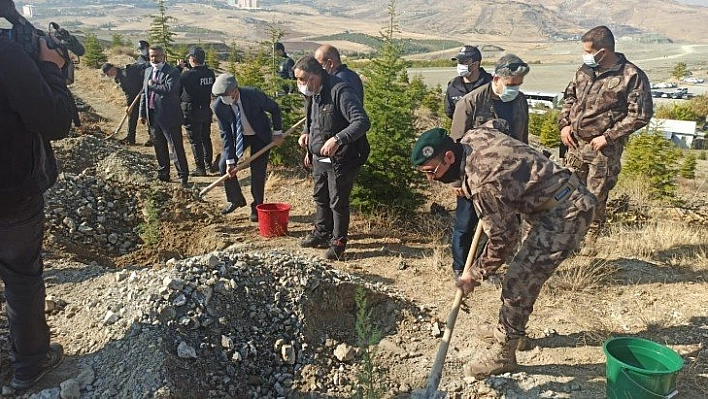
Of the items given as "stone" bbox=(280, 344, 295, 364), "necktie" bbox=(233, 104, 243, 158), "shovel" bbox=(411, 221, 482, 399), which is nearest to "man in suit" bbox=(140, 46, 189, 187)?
"necktie" bbox=(233, 104, 243, 158)

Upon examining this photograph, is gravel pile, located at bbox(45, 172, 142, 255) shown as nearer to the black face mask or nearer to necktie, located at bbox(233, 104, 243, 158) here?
necktie, located at bbox(233, 104, 243, 158)

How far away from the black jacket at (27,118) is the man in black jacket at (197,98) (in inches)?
208

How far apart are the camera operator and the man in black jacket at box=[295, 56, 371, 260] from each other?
2.29 meters

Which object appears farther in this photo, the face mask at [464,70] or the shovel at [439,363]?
the face mask at [464,70]

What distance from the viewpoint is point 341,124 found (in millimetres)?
4836

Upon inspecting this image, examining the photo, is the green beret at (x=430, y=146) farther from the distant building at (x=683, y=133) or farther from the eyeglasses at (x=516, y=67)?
the distant building at (x=683, y=133)

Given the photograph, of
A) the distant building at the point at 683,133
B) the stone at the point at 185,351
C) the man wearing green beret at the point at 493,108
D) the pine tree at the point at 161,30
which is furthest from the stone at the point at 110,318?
the distant building at the point at 683,133

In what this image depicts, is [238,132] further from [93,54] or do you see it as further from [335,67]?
[93,54]

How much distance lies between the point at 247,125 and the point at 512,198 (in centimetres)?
369

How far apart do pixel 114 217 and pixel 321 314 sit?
3357mm

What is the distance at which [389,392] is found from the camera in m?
3.50

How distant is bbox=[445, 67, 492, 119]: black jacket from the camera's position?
17.9 ft

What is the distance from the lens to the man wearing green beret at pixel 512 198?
2.96m

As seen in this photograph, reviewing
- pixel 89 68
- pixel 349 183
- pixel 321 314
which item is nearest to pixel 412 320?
pixel 321 314
